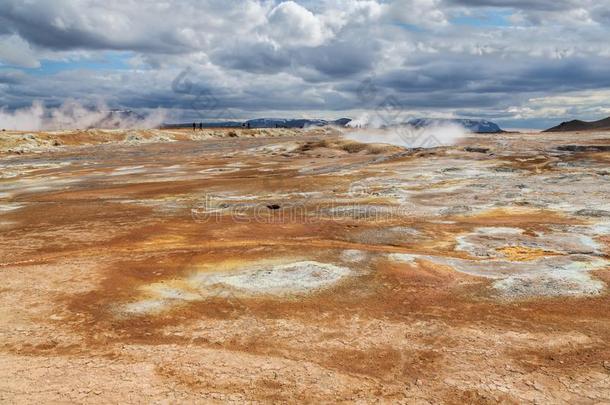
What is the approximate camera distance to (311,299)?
10.5 m

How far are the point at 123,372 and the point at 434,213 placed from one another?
1480 centimetres

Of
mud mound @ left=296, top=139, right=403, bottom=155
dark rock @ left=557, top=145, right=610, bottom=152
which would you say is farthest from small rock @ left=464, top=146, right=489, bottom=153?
mud mound @ left=296, top=139, right=403, bottom=155

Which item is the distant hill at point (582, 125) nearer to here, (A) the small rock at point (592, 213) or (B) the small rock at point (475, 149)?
(B) the small rock at point (475, 149)

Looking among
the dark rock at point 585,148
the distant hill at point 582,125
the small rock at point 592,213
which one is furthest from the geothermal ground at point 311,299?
the distant hill at point 582,125

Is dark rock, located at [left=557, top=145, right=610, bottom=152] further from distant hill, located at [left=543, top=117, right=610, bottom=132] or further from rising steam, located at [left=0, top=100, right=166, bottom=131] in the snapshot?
rising steam, located at [left=0, top=100, right=166, bottom=131]

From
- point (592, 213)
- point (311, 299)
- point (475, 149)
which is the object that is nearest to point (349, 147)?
point (475, 149)

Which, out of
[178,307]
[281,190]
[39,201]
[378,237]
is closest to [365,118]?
[281,190]

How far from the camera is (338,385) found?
23.5 feet

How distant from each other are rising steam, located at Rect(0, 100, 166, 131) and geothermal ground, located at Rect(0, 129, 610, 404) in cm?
10311

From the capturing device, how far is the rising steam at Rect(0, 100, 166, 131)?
113062 mm

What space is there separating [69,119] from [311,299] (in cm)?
12973

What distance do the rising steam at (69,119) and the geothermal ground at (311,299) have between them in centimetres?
10311

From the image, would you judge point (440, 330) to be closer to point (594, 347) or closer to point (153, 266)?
point (594, 347)

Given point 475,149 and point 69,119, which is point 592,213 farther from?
point 69,119
